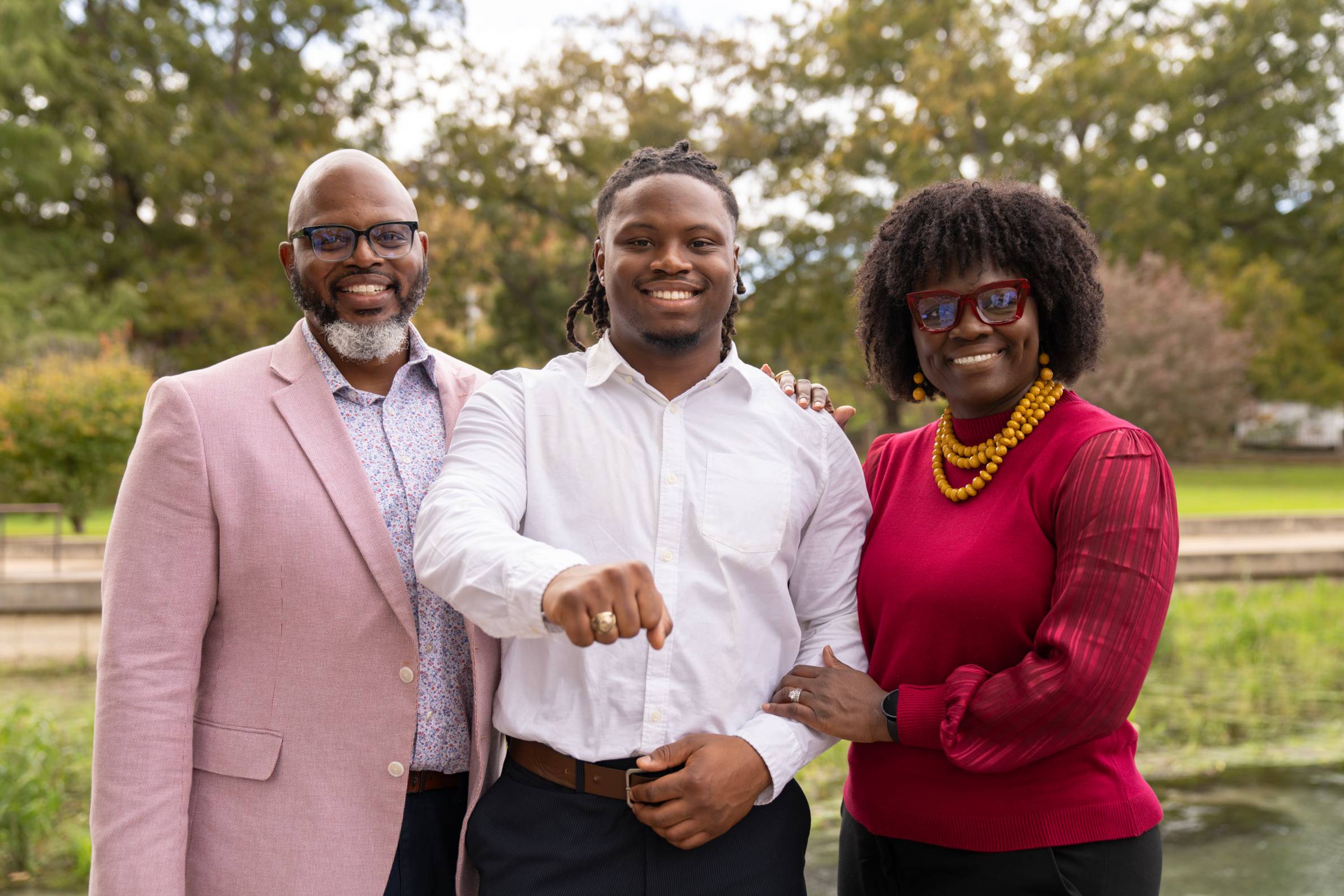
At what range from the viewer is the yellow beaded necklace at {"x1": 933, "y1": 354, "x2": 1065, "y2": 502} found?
2412 millimetres

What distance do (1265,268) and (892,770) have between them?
30.5 meters

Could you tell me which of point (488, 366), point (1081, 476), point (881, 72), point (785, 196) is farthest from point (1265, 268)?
point (1081, 476)

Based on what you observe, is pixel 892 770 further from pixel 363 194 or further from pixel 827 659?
pixel 363 194

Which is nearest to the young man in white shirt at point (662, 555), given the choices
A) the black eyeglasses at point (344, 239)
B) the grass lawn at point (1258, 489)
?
the black eyeglasses at point (344, 239)

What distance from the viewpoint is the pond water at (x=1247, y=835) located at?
495 centimetres

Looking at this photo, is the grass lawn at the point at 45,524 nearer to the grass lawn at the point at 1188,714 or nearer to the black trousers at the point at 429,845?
the grass lawn at the point at 1188,714

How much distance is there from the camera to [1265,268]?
Answer: 2847 centimetres

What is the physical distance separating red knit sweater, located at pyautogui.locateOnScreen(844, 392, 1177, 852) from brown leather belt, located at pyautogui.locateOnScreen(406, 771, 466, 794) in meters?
0.92

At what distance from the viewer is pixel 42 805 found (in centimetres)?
491

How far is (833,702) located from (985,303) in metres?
0.93

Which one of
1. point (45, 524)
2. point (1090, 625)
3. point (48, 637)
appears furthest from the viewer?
point (45, 524)

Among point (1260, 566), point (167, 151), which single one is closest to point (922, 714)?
point (1260, 566)

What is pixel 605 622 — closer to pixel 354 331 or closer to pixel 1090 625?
pixel 1090 625

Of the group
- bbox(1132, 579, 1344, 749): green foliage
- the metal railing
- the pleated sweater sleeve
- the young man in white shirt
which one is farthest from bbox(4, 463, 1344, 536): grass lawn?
the young man in white shirt
